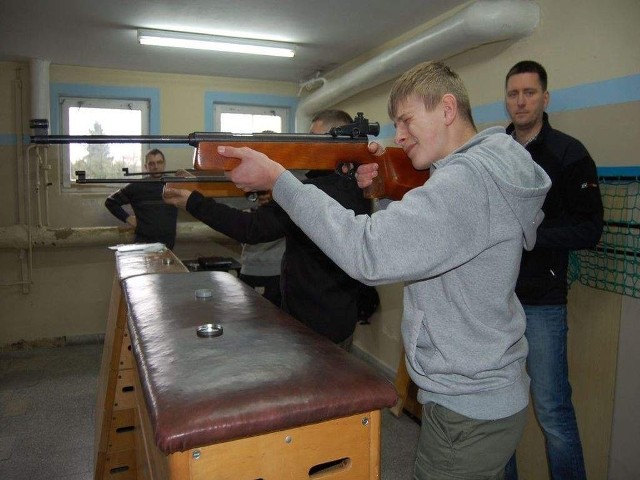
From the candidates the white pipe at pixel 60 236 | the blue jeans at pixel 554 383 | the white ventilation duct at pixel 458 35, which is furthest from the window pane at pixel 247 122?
the blue jeans at pixel 554 383

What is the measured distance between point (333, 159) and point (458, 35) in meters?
1.53

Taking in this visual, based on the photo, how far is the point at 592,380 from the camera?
221 cm

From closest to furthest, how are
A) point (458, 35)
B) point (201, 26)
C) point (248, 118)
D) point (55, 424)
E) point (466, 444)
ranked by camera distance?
point (466, 444)
point (458, 35)
point (55, 424)
point (201, 26)
point (248, 118)

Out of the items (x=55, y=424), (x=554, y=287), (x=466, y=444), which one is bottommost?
(x=55, y=424)

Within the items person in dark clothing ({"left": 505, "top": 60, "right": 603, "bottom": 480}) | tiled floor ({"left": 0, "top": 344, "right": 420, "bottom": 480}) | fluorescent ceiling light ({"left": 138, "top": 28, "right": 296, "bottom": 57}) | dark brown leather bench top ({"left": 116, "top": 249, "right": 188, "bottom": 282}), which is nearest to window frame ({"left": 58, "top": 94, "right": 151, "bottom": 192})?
fluorescent ceiling light ({"left": 138, "top": 28, "right": 296, "bottom": 57})

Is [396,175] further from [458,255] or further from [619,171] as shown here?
[619,171]

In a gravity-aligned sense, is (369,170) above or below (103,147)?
below

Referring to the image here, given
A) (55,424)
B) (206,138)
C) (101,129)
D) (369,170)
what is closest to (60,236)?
(101,129)

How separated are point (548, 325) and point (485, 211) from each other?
1310mm

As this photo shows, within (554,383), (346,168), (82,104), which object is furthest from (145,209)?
(554,383)

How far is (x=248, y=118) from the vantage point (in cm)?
540

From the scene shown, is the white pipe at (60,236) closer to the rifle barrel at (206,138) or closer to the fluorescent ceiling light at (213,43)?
the fluorescent ceiling light at (213,43)

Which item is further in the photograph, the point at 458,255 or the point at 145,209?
the point at 145,209

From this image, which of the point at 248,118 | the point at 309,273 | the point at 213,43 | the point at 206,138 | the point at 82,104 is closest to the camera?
the point at 206,138
